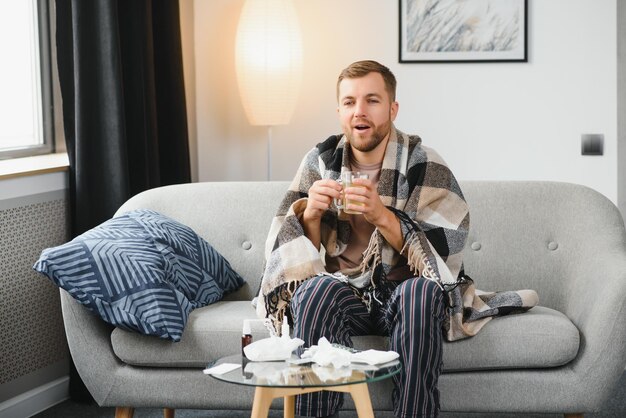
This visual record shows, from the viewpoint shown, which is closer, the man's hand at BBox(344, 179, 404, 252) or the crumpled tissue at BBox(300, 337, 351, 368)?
the crumpled tissue at BBox(300, 337, 351, 368)

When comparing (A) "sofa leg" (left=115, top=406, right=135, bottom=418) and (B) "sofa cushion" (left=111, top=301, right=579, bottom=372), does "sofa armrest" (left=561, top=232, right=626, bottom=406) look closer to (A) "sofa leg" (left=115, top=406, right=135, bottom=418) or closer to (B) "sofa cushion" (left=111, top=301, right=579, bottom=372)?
(B) "sofa cushion" (left=111, top=301, right=579, bottom=372)

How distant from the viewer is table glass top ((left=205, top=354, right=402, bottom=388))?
2.04m

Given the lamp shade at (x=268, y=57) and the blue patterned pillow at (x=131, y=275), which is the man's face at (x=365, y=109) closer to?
the blue patterned pillow at (x=131, y=275)

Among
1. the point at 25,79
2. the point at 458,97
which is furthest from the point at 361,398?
the point at 458,97

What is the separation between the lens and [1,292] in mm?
3170

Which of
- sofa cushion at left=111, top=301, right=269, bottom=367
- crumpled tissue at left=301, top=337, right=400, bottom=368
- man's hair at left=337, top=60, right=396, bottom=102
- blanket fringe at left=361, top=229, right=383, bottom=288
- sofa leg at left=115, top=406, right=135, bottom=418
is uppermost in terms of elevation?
man's hair at left=337, top=60, right=396, bottom=102

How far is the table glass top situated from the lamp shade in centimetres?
213

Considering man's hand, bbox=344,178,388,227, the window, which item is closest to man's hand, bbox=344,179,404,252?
man's hand, bbox=344,178,388,227

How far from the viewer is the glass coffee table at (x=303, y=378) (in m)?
2.04

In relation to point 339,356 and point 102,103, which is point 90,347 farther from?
point 102,103

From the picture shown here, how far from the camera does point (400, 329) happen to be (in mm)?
2475

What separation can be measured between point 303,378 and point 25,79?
2086 millimetres

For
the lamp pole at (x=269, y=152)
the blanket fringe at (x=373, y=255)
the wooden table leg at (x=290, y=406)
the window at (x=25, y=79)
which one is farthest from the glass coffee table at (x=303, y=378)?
the lamp pole at (x=269, y=152)

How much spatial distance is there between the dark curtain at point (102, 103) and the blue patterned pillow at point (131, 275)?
1.71 ft
